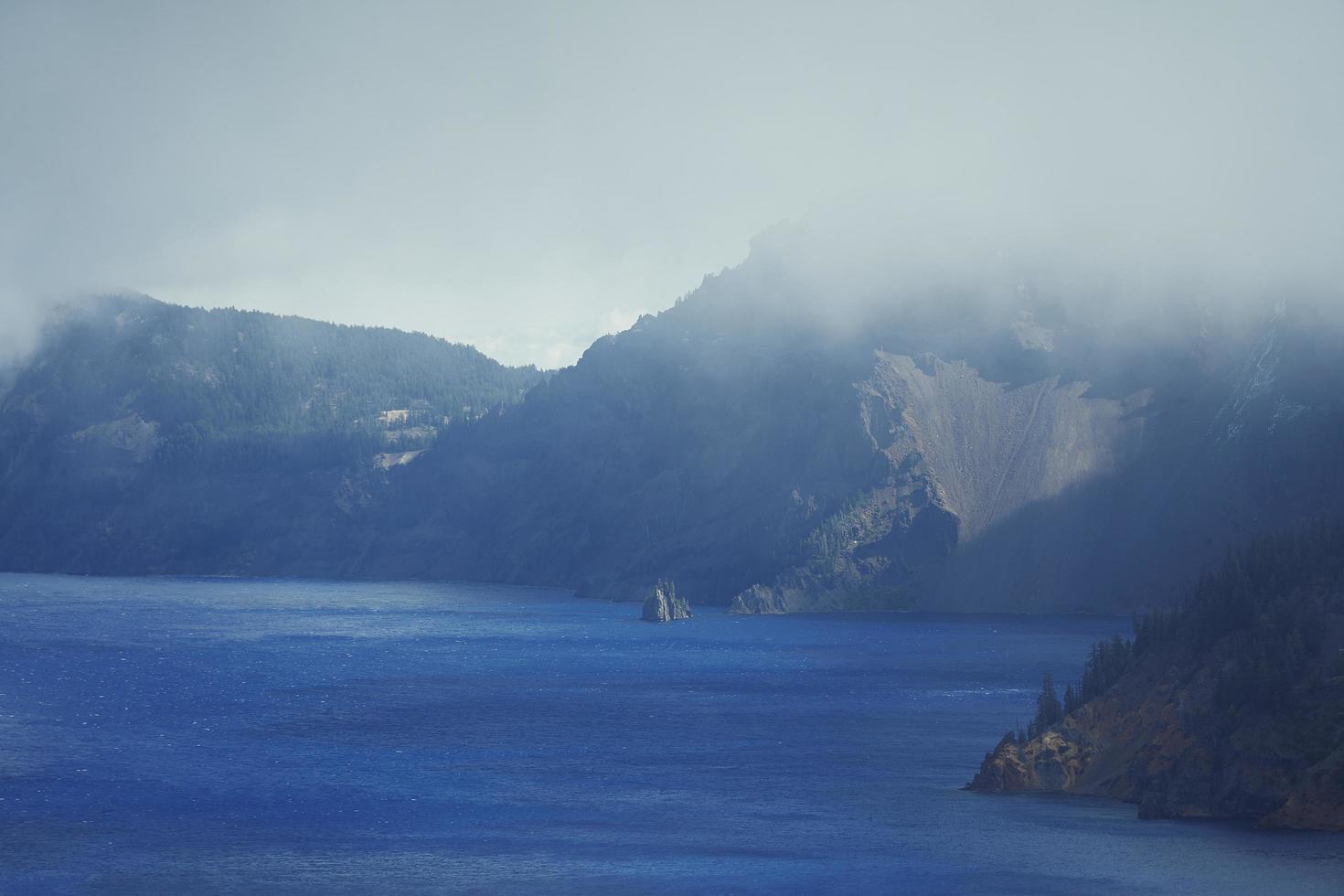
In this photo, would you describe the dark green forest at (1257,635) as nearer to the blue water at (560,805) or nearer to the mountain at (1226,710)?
the mountain at (1226,710)

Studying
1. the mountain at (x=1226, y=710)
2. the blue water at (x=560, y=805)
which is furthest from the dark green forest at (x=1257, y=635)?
the blue water at (x=560, y=805)

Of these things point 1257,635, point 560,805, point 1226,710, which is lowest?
point 560,805

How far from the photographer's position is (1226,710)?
112688 mm

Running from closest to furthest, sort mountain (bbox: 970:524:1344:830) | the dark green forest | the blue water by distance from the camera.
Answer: the blue water, mountain (bbox: 970:524:1344:830), the dark green forest

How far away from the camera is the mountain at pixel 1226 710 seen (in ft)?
356

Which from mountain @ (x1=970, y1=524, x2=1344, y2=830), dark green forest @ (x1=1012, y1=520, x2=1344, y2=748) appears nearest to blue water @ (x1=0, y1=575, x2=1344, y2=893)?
mountain @ (x1=970, y1=524, x2=1344, y2=830)

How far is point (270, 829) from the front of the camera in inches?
4316

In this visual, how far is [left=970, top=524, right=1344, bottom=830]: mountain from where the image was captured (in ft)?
356

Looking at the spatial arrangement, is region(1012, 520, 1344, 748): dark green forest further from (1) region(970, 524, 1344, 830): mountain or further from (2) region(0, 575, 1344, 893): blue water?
(2) region(0, 575, 1344, 893): blue water

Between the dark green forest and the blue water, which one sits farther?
the dark green forest

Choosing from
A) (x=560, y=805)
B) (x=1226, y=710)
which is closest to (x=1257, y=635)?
(x=1226, y=710)

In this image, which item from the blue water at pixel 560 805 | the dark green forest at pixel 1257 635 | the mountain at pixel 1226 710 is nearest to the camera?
the blue water at pixel 560 805

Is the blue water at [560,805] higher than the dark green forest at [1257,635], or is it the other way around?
the dark green forest at [1257,635]

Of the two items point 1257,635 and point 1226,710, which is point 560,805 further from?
point 1257,635
